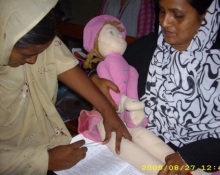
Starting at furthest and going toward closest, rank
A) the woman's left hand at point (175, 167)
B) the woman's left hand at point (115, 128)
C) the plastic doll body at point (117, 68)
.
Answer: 1. the plastic doll body at point (117, 68)
2. the woman's left hand at point (115, 128)
3. the woman's left hand at point (175, 167)

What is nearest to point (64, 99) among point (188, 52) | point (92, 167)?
point (92, 167)

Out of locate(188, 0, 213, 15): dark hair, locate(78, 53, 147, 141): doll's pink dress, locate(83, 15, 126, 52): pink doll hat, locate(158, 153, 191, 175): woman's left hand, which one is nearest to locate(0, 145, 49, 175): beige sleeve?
locate(78, 53, 147, 141): doll's pink dress

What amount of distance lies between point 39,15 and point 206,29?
654 millimetres

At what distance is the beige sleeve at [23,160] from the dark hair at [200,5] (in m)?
0.84

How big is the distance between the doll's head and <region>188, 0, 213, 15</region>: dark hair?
0.44 metres

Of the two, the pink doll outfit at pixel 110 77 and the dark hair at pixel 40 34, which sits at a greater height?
the dark hair at pixel 40 34

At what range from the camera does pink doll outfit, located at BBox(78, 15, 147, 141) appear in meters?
1.21

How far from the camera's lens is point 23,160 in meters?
1.01

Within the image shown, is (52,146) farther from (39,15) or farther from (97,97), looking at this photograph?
(39,15)

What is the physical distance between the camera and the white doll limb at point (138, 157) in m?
0.99

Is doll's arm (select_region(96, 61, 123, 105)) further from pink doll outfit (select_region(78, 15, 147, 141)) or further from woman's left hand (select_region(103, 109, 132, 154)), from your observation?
woman's left hand (select_region(103, 109, 132, 154))
